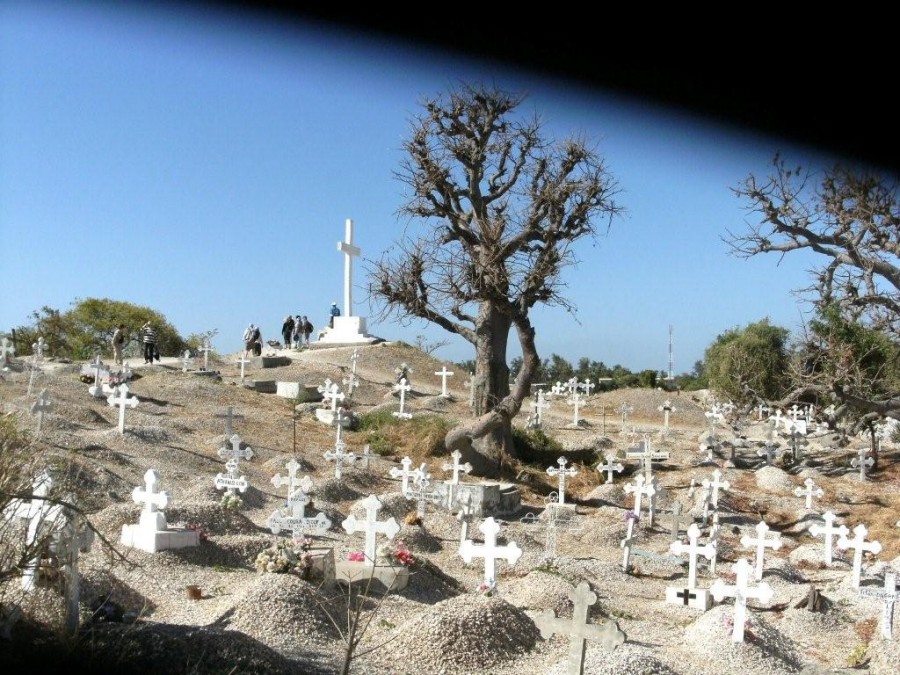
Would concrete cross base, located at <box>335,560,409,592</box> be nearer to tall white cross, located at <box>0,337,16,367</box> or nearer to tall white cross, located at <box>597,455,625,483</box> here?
tall white cross, located at <box>597,455,625,483</box>

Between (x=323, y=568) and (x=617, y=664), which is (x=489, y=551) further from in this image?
(x=617, y=664)

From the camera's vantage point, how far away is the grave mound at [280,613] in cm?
757

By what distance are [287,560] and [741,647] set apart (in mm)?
4201

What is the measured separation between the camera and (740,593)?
876cm

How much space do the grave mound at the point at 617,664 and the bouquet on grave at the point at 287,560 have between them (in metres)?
2.88

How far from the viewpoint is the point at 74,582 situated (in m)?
6.34

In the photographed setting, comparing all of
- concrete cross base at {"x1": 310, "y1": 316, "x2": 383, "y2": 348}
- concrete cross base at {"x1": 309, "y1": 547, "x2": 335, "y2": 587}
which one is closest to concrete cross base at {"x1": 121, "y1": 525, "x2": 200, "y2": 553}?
concrete cross base at {"x1": 309, "y1": 547, "x2": 335, "y2": 587}

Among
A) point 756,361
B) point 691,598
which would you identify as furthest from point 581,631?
point 756,361

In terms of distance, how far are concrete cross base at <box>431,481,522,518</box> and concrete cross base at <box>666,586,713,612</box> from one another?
14.2ft

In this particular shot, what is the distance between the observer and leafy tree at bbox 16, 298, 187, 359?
42844mm

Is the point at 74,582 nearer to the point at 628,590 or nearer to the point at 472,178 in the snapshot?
the point at 628,590

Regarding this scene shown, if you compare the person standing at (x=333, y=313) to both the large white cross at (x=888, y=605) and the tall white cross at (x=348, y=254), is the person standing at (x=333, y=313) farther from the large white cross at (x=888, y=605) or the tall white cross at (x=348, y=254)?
the large white cross at (x=888, y=605)

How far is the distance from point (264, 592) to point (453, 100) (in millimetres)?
14996

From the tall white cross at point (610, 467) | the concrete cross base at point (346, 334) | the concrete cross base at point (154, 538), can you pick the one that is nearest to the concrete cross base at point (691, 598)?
the concrete cross base at point (154, 538)
